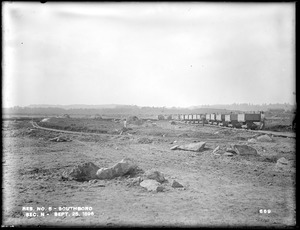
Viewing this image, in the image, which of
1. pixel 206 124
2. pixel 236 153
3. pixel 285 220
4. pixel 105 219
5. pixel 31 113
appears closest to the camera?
pixel 105 219

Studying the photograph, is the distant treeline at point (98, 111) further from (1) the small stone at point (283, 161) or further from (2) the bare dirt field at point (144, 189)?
(1) the small stone at point (283, 161)

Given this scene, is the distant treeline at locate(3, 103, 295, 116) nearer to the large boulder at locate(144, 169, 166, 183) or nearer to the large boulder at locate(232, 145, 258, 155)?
the large boulder at locate(232, 145, 258, 155)

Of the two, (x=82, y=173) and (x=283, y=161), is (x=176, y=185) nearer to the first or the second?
(x=82, y=173)

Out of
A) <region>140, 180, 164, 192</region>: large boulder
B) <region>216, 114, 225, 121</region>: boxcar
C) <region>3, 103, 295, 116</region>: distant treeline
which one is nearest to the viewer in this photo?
<region>140, 180, 164, 192</region>: large boulder

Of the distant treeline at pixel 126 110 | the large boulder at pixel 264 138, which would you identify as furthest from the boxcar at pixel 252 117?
the large boulder at pixel 264 138

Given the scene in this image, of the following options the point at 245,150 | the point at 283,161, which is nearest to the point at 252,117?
the point at 245,150

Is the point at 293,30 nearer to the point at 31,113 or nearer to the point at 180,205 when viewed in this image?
the point at 180,205

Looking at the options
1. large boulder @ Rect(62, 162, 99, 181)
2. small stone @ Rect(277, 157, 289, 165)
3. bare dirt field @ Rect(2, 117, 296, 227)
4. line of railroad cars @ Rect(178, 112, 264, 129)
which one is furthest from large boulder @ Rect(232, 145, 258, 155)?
large boulder @ Rect(62, 162, 99, 181)
